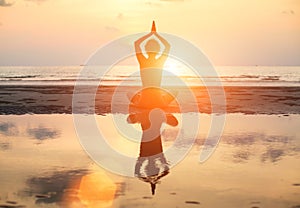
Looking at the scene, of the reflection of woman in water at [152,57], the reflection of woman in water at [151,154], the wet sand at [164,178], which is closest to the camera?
the wet sand at [164,178]

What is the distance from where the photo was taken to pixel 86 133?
69.3 feet

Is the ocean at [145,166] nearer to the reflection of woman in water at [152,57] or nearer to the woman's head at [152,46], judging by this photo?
the reflection of woman in water at [152,57]

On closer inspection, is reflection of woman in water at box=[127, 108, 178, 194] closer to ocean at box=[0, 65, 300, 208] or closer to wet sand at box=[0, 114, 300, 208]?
ocean at box=[0, 65, 300, 208]

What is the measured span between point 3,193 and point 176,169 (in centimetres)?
510

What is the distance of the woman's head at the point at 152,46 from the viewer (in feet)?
52.8

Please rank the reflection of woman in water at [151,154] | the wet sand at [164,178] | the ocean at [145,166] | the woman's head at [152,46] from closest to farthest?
the wet sand at [164,178], the ocean at [145,166], the reflection of woman in water at [151,154], the woman's head at [152,46]

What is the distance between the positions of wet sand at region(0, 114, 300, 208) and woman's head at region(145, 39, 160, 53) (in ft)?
12.0

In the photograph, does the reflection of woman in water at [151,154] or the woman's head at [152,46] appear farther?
→ the woman's head at [152,46]

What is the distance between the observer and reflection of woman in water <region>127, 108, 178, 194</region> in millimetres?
13125

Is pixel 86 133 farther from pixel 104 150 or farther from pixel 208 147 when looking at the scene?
pixel 208 147

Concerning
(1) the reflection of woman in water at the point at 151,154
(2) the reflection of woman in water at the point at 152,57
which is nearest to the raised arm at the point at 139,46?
(2) the reflection of woman in water at the point at 152,57

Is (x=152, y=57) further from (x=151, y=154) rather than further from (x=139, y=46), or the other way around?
(x=151, y=154)

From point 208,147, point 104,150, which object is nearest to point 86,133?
point 104,150

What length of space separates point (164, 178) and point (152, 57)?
521 cm
